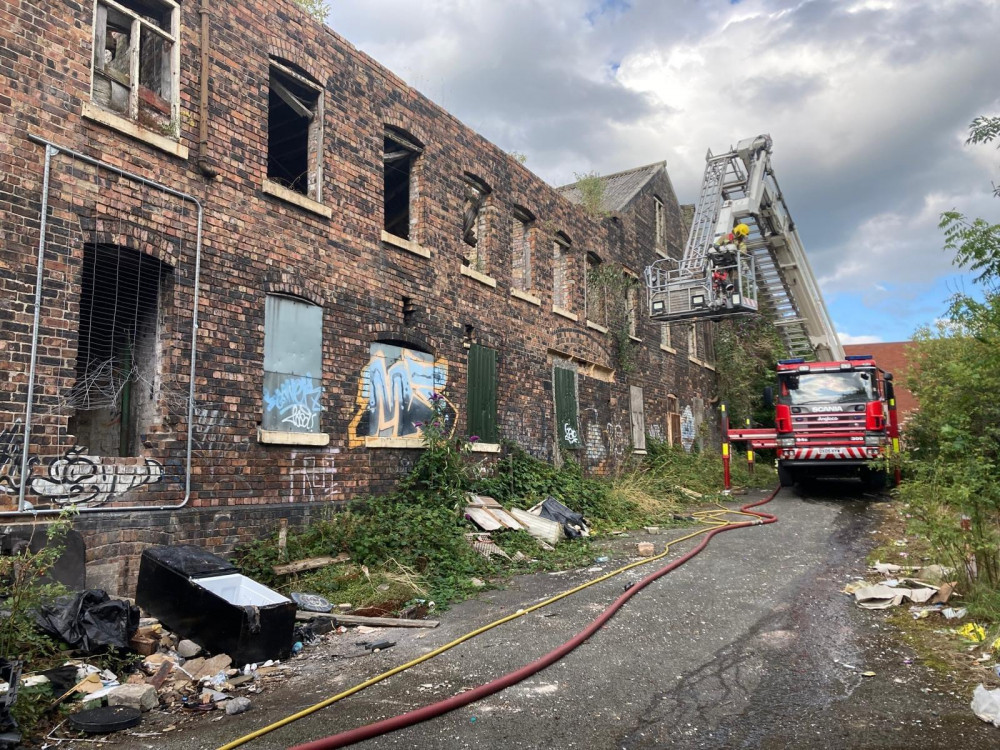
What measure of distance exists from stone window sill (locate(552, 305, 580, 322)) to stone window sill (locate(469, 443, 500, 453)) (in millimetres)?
3732

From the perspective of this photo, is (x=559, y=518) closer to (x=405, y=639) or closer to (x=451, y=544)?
(x=451, y=544)

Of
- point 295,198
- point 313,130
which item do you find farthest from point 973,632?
point 313,130

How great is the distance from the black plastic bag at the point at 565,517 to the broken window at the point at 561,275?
567 centimetres

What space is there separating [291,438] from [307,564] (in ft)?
5.11

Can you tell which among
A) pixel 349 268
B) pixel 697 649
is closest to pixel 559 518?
pixel 349 268

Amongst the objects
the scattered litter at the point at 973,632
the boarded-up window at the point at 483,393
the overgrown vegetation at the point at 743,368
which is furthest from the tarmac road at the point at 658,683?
the overgrown vegetation at the point at 743,368

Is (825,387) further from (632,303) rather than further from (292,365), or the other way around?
(292,365)

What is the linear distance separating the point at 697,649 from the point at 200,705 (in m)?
3.68

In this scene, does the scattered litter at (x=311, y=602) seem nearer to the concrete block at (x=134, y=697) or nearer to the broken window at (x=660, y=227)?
the concrete block at (x=134, y=697)

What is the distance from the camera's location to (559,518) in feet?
37.6

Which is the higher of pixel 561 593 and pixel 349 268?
pixel 349 268

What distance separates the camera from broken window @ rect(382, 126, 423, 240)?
1149 centimetres

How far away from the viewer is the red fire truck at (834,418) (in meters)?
14.6

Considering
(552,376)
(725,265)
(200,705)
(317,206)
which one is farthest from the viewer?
(725,265)
